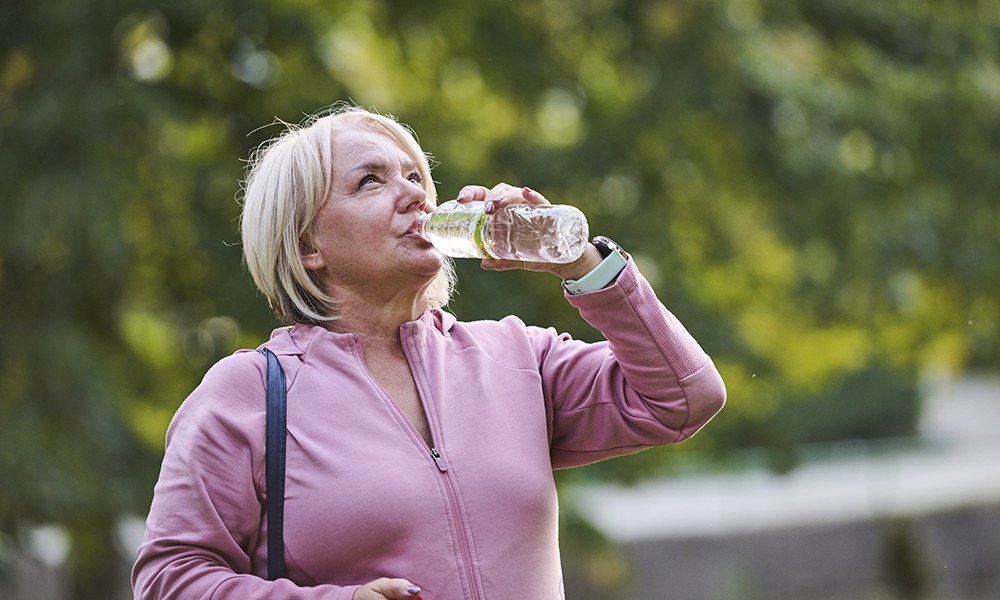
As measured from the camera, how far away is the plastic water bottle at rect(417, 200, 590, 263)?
198 cm

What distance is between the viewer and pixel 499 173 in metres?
5.63

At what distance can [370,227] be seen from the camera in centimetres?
204

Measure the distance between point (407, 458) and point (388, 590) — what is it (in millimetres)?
239

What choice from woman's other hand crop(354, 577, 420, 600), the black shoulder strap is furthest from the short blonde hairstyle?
woman's other hand crop(354, 577, 420, 600)

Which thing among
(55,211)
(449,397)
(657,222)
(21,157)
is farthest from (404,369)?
(657,222)

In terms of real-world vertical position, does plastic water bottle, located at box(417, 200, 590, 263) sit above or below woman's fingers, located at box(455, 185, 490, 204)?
below

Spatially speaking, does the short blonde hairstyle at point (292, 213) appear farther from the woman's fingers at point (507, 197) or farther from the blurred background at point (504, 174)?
the blurred background at point (504, 174)

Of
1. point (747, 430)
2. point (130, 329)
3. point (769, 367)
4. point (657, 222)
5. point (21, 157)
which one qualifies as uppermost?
point (21, 157)

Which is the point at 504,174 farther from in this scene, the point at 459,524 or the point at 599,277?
the point at 459,524

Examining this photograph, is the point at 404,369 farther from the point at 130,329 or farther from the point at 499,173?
the point at 130,329

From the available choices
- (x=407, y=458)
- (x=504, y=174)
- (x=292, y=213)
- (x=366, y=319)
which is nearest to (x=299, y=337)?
(x=366, y=319)

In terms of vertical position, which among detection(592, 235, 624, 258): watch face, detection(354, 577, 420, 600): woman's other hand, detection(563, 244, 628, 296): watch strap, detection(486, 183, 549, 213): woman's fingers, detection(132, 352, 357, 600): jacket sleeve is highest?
detection(486, 183, 549, 213): woman's fingers

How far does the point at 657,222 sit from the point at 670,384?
12.4ft

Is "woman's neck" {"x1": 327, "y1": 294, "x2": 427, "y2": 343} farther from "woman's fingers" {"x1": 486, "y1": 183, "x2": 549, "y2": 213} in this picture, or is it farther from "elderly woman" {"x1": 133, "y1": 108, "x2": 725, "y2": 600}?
"woman's fingers" {"x1": 486, "y1": 183, "x2": 549, "y2": 213}
